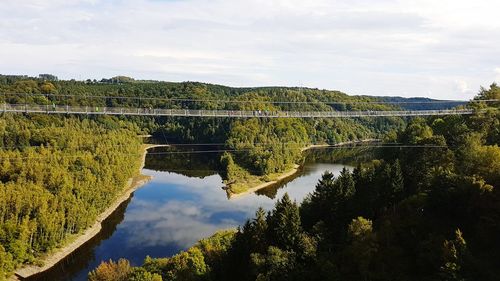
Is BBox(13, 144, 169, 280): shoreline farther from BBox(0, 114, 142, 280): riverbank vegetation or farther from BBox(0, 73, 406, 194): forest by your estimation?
BBox(0, 73, 406, 194): forest

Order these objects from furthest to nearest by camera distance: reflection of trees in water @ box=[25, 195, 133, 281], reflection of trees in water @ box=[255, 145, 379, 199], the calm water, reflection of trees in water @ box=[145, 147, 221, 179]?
reflection of trees in water @ box=[145, 147, 221, 179] < reflection of trees in water @ box=[255, 145, 379, 199] < the calm water < reflection of trees in water @ box=[25, 195, 133, 281]

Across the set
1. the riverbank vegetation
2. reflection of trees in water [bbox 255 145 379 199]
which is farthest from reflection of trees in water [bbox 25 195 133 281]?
reflection of trees in water [bbox 255 145 379 199]

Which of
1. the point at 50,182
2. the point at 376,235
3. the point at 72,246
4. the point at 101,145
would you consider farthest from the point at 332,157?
the point at 376,235

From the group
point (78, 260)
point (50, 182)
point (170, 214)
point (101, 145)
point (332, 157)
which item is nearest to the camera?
point (78, 260)

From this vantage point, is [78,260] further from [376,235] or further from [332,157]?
[332,157]

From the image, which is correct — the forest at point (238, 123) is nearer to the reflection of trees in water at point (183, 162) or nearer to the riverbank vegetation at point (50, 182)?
the reflection of trees in water at point (183, 162)

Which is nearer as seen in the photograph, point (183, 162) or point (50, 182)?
A: point (50, 182)

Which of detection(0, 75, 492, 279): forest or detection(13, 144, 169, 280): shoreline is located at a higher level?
detection(0, 75, 492, 279): forest
